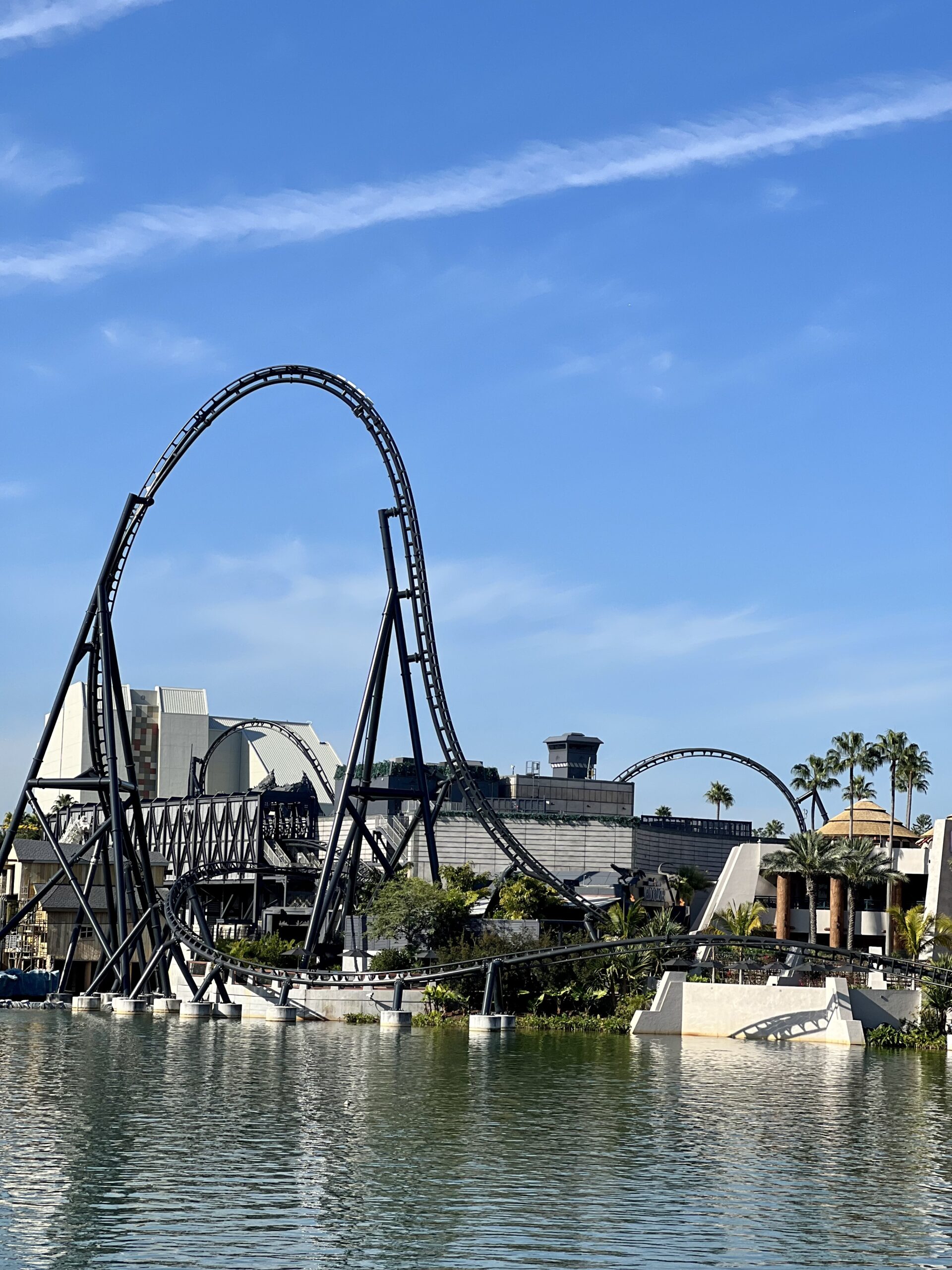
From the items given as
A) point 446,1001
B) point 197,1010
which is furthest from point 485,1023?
point 197,1010

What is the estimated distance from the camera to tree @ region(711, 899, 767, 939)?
222ft

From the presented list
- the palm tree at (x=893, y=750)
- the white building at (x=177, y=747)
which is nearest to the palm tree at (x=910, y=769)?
the palm tree at (x=893, y=750)

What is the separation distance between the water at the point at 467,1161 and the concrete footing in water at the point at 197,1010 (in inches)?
588

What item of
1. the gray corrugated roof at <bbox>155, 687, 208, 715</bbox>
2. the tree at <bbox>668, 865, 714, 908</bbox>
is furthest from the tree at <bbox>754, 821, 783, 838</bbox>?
the gray corrugated roof at <bbox>155, 687, 208, 715</bbox>

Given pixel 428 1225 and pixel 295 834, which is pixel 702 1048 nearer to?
pixel 428 1225

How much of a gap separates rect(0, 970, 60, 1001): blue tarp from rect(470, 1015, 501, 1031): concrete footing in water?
30.2m

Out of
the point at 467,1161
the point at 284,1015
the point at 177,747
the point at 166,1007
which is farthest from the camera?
the point at 177,747

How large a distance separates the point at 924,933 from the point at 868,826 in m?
15.9

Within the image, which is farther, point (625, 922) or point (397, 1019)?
point (625, 922)

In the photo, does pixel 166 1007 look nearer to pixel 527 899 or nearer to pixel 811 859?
pixel 527 899

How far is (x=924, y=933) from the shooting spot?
204 ft

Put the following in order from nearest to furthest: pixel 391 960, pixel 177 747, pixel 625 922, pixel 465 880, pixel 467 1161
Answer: pixel 467 1161 → pixel 391 960 → pixel 625 922 → pixel 465 880 → pixel 177 747

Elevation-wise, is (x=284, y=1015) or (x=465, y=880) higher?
(x=465, y=880)

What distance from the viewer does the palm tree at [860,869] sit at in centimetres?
6612
